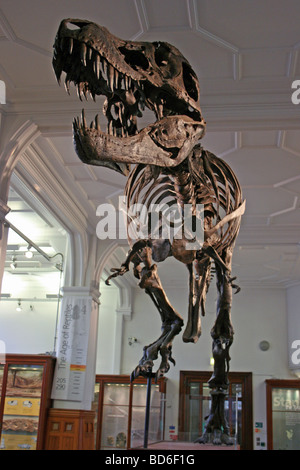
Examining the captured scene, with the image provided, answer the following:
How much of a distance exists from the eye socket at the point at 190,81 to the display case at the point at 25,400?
771cm

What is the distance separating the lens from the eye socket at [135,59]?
2.66m

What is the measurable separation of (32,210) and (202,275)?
21.5 ft

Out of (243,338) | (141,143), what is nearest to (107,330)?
(243,338)

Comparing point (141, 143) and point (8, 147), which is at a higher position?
point (8, 147)

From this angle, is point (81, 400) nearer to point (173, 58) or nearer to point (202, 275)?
point (202, 275)

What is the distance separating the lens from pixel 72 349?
10.0 m

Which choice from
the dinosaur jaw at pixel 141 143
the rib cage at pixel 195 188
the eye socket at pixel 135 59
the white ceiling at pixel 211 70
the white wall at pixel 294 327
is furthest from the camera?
the white wall at pixel 294 327

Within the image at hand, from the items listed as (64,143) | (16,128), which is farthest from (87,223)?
(16,128)

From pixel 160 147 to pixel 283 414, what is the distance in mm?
12390

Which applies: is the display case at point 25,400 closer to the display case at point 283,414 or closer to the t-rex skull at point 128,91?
the display case at point 283,414

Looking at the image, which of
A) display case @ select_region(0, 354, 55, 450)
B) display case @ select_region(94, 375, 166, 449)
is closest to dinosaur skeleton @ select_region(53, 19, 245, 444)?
display case @ select_region(0, 354, 55, 450)

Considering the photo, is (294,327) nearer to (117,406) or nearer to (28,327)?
(117,406)

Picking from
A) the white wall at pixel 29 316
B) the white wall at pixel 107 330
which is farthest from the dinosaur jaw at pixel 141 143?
the white wall at pixel 107 330

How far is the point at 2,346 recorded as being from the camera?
44.0 feet
